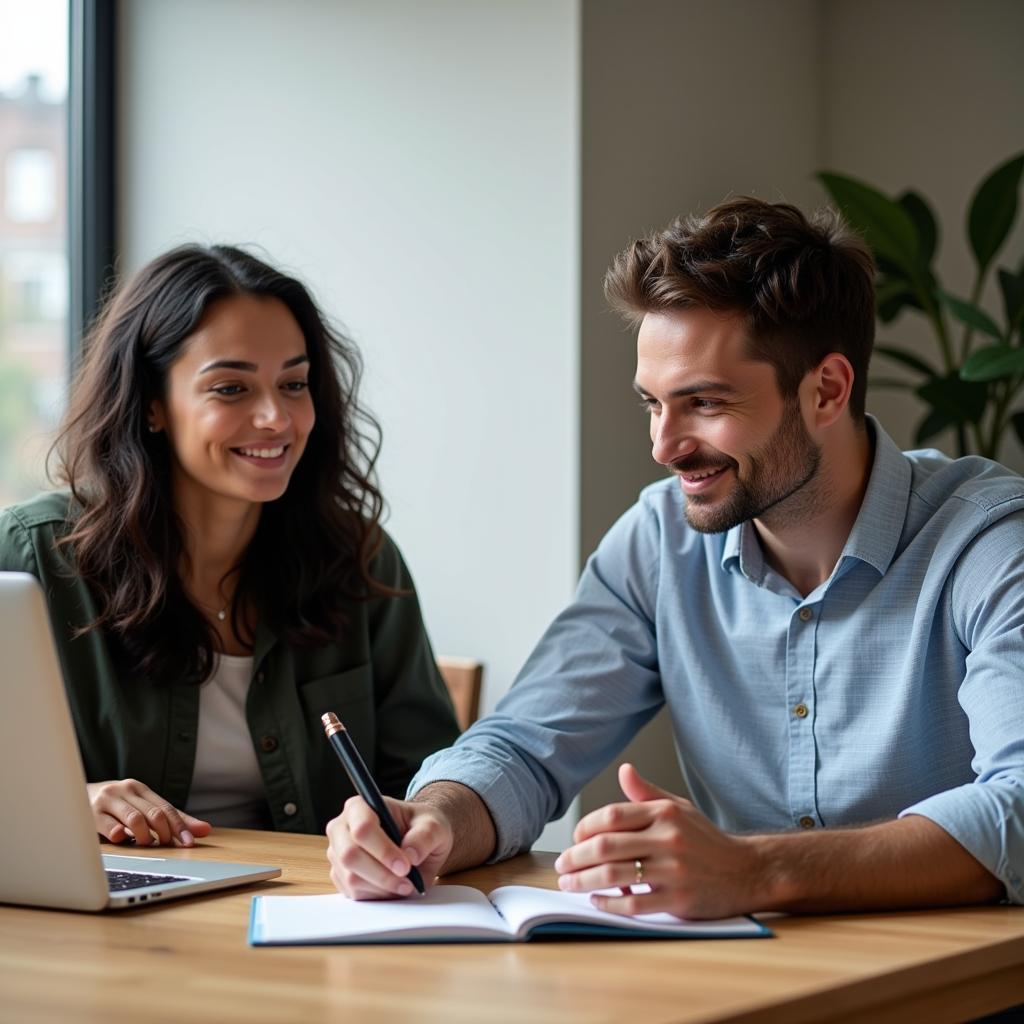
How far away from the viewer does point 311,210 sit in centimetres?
324

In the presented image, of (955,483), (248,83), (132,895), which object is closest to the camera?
(132,895)

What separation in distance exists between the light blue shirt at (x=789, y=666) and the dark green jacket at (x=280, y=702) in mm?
390

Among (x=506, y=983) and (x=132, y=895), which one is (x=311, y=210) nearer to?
(x=132, y=895)

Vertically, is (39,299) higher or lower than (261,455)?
higher

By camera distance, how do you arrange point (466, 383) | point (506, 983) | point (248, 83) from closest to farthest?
1. point (506, 983)
2. point (466, 383)
3. point (248, 83)

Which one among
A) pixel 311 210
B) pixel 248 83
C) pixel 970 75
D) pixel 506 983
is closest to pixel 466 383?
pixel 311 210

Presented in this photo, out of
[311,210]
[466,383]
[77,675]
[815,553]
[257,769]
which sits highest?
[311,210]

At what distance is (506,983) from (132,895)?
0.41m

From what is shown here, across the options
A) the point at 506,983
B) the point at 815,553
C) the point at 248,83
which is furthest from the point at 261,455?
the point at 248,83

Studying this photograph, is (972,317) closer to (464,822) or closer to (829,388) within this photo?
(829,388)

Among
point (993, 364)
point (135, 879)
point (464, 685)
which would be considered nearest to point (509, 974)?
point (135, 879)

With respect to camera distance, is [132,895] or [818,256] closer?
[132,895]

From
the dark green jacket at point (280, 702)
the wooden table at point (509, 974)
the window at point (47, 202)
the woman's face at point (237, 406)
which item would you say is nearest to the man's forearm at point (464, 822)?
the wooden table at point (509, 974)

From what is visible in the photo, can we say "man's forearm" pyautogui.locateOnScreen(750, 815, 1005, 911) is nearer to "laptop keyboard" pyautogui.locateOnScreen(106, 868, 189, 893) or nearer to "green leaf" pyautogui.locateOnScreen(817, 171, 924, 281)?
"laptop keyboard" pyautogui.locateOnScreen(106, 868, 189, 893)
